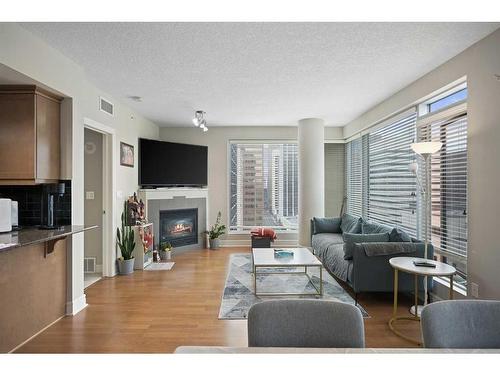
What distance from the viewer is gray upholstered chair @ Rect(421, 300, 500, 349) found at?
1.15 m

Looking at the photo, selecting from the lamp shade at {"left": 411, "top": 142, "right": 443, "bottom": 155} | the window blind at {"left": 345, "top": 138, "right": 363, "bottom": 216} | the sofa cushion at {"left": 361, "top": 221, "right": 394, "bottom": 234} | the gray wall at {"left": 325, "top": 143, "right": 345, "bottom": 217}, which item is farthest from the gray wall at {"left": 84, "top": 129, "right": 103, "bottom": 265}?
the gray wall at {"left": 325, "top": 143, "right": 345, "bottom": 217}

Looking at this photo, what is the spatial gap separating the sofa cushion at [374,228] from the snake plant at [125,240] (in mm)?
3485

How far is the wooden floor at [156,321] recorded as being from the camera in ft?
8.02

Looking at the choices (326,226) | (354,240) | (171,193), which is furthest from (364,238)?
(171,193)

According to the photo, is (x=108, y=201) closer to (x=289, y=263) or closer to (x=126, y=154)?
(x=126, y=154)

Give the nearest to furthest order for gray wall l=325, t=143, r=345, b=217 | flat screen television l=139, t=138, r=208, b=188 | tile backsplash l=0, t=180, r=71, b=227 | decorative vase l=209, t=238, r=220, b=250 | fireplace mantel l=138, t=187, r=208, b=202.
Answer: tile backsplash l=0, t=180, r=71, b=227, fireplace mantel l=138, t=187, r=208, b=202, flat screen television l=139, t=138, r=208, b=188, decorative vase l=209, t=238, r=220, b=250, gray wall l=325, t=143, r=345, b=217

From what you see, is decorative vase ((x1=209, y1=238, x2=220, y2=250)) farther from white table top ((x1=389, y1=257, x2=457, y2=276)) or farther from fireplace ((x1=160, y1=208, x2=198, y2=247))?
white table top ((x1=389, y1=257, x2=457, y2=276))

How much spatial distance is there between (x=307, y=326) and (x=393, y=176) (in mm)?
3850

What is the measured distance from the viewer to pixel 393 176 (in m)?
4.46

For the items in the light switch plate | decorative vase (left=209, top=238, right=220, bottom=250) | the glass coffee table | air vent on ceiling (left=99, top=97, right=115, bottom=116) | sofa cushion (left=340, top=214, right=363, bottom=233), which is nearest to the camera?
the light switch plate

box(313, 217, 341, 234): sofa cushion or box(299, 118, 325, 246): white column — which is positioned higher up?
box(299, 118, 325, 246): white column

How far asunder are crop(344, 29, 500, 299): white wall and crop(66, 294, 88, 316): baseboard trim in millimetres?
3821

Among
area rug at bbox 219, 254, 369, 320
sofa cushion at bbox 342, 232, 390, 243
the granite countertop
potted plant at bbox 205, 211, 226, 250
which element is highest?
the granite countertop
